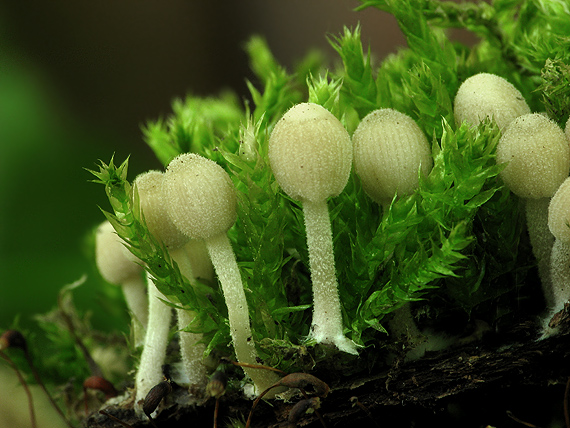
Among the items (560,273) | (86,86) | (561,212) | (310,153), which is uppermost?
(86,86)

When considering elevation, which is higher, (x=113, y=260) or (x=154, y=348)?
(x=113, y=260)

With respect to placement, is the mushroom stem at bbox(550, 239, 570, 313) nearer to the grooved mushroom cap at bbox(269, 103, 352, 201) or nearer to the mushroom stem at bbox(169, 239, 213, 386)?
the grooved mushroom cap at bbox(269, 103, 352, 201)

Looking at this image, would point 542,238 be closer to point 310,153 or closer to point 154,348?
point 310,153

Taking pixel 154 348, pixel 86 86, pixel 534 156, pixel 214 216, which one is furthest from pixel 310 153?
pixel 86 86

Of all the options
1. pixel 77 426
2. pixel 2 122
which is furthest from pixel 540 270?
pixel 2 122

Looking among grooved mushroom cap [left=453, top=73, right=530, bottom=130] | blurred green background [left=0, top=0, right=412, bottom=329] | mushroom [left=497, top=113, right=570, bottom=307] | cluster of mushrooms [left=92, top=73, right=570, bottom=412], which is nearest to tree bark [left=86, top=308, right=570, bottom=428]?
cluster of mushrooms [left=92, top=73, right=570, bottom=412]

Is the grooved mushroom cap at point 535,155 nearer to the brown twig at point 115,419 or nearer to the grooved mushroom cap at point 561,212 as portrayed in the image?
the grooved mushroom cap at point 561,212

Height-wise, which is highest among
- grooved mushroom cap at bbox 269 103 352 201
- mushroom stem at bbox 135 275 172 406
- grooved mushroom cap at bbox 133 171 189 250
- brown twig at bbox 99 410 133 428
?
grooved mushroom cap at bbox 269 103 352 201
